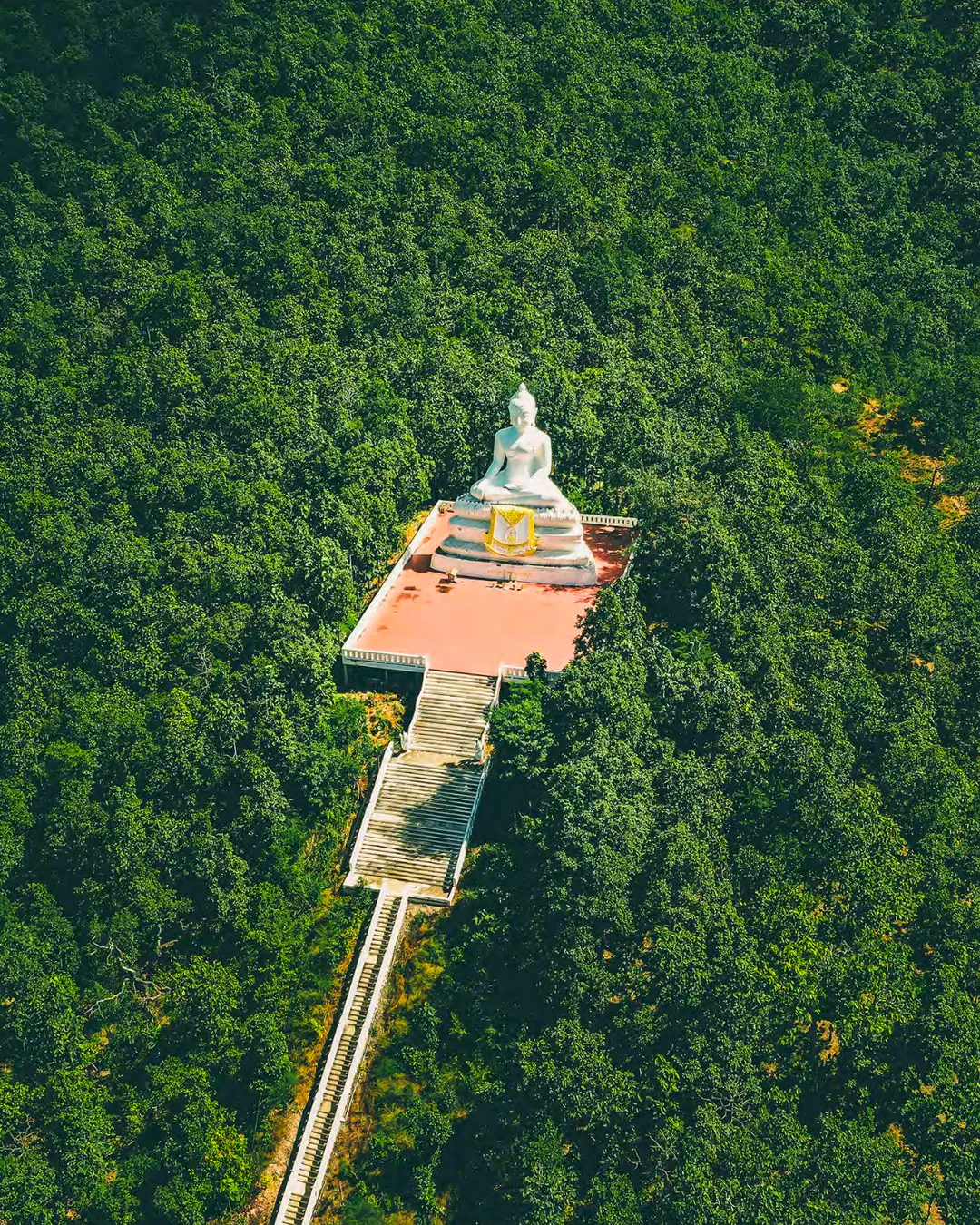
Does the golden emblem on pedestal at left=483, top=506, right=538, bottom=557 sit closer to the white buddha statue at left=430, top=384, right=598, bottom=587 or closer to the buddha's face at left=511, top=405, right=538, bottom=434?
the white buddha statue at left=430, top=384, right=598, bottom=587

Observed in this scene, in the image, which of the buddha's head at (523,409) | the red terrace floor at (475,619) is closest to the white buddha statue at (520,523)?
the buddha's head at (523,409)

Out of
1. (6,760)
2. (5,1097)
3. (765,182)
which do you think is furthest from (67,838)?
(765,182)

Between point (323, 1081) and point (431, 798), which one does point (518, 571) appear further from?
point (323, 1081)

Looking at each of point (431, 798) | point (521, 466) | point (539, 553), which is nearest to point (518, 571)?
point (539, 553)

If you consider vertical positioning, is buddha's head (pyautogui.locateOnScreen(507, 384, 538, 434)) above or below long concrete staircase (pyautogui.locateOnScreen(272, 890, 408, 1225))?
above

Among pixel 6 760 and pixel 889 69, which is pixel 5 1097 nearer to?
pixel 6 760

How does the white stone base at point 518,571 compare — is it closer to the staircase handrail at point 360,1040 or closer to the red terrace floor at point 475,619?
the red terrace floor at point 475,619

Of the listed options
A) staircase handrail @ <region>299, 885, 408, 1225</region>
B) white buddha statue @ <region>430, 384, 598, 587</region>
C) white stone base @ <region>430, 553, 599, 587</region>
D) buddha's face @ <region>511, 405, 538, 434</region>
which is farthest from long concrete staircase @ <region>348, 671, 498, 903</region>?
buddha's face @ <region>511, 405, 538, 434</region>
